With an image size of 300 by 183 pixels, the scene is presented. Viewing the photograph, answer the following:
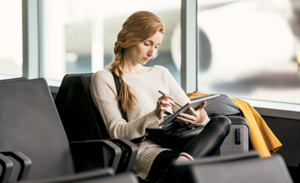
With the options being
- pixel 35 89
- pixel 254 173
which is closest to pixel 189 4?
pixel 35 89

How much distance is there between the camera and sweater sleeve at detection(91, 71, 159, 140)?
156 centimetres

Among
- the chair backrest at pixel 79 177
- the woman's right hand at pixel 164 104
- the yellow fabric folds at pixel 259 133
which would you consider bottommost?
the yellow fabric folds at pixel 259 133

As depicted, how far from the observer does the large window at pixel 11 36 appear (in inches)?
172

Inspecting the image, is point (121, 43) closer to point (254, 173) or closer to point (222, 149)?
point (222, 149)

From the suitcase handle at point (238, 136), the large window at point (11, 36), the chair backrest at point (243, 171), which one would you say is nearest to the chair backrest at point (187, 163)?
the chair backrest at point (243, 171)

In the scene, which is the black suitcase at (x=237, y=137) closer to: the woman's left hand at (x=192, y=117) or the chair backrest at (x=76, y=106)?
the woman's left hand at (x=192, y=117)

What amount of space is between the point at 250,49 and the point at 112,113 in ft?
4.45

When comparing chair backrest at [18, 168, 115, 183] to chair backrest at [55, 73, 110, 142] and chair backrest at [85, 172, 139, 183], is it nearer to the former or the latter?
chair backrest at [85, 172, 139, 183]

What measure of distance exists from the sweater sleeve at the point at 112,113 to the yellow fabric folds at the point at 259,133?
2.39ft

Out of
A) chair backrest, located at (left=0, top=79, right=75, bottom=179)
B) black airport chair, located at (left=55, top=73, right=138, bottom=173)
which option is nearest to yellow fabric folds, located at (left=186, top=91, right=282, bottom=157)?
black airport chair, located at (left=55, top=73, right=138, bottom=173)

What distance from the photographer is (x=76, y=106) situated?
2.05 m

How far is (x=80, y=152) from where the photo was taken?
166cm

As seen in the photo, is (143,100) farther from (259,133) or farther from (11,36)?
(11,36)

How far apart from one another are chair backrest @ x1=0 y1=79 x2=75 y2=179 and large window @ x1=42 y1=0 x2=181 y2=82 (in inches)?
60.8
